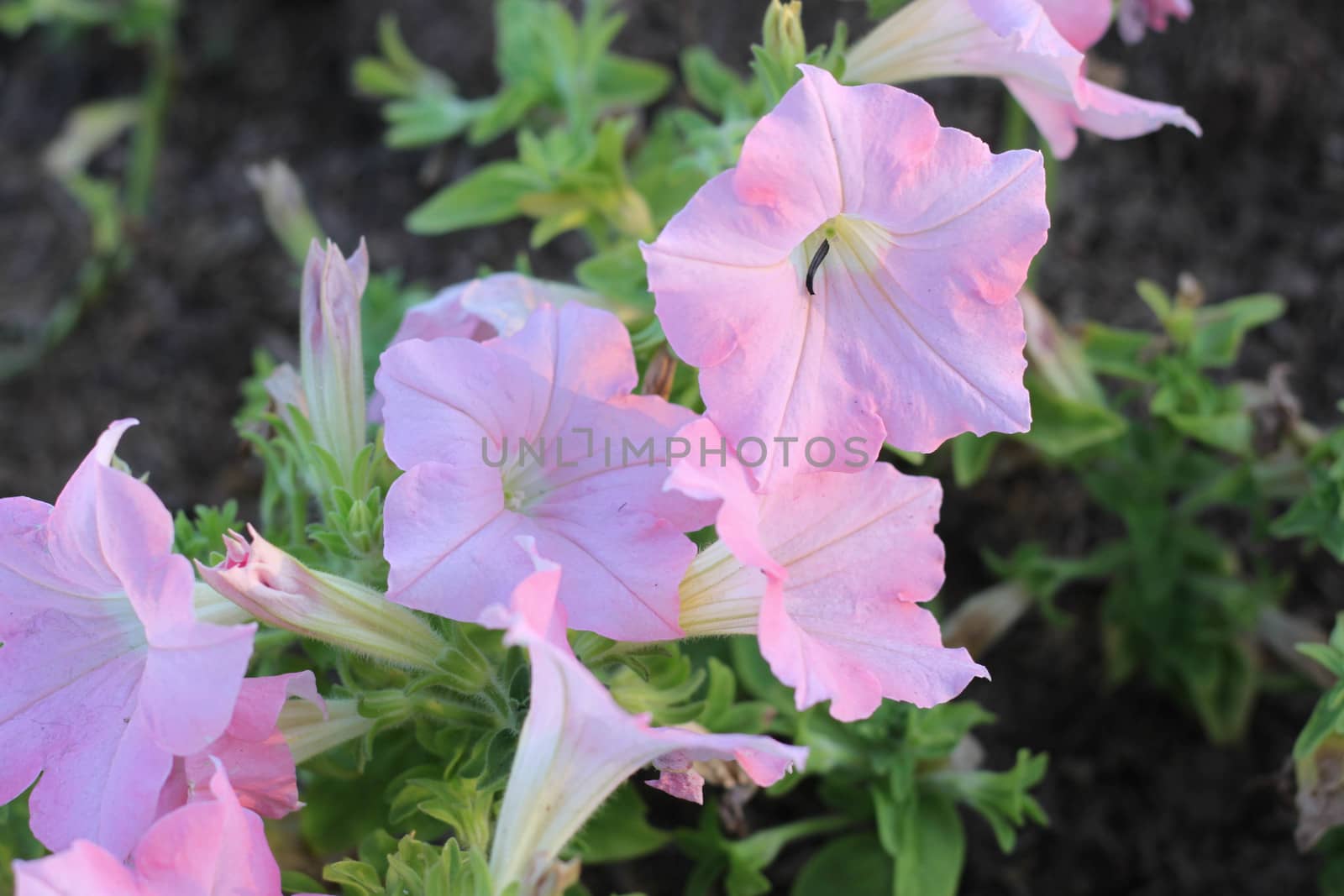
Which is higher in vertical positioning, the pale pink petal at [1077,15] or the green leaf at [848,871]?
the pale pink petal at [1077,15]

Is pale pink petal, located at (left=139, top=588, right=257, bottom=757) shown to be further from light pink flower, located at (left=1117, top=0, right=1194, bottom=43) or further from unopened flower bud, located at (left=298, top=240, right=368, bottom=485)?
light pink flower, located at (left=1117, top=0, right=1194, bottom=43)

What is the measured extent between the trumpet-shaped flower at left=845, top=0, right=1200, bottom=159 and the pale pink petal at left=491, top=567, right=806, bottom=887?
95 centimetres

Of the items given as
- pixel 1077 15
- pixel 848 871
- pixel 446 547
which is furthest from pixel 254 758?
pixel 1077 15

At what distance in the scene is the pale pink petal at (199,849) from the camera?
1.14 meters

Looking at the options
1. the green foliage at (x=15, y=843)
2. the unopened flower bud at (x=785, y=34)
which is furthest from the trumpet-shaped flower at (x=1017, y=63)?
the green foliage at (x=15, y=843)

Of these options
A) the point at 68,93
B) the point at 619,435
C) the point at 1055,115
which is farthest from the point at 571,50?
the point at 68,93

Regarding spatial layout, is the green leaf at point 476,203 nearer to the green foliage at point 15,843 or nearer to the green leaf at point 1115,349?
the green leaf at point 1115,349

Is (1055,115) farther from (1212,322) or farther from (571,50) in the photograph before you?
(571,50)

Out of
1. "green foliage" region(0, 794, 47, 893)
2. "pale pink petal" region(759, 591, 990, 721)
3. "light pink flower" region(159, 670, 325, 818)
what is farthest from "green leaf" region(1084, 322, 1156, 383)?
"green foliage" region(0, 794, 47, 893)

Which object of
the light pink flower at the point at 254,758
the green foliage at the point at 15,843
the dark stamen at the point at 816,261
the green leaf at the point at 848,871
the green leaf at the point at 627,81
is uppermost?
the dark stamen at the point at 816,261

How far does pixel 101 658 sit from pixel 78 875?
35cm

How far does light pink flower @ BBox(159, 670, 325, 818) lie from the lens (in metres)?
1.25

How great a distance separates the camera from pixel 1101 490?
223 cm

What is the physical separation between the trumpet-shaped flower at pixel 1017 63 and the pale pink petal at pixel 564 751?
3.11ft
